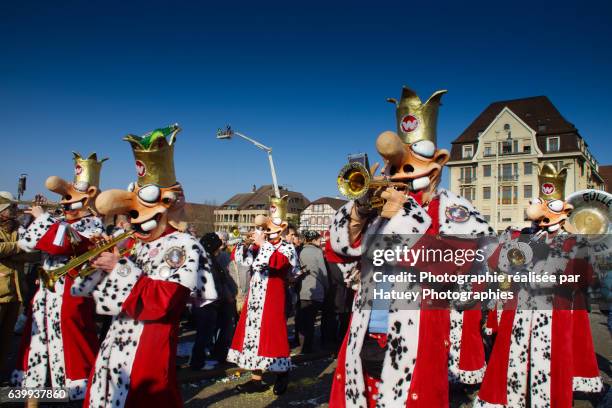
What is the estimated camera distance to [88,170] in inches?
251

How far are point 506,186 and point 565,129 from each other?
305 inches

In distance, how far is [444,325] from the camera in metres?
3.04

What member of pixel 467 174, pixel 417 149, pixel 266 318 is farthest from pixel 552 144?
pixel 417 149

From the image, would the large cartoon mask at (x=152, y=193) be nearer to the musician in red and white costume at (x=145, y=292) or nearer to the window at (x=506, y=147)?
the musician in red and white costume at (x=145, y=292)

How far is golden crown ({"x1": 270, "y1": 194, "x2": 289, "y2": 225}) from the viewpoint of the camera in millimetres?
7131

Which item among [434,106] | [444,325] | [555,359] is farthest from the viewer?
[555,359]

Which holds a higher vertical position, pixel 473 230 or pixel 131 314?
pixel 473 230

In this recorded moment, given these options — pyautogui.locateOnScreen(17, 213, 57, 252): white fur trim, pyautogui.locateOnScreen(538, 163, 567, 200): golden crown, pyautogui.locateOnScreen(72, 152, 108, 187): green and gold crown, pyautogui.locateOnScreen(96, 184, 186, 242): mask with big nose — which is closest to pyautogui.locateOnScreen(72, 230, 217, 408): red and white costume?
pyautogui.locateOnScreen(96, 184, 186, 242): mask with big nose

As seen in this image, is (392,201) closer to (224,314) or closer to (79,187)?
(79,187)

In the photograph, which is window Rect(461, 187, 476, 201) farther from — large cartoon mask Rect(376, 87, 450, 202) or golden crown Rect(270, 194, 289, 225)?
large cartoon mask Rect(376, 87, 450, 202)

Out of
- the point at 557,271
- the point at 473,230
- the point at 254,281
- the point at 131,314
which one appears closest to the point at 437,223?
the point at 473,230

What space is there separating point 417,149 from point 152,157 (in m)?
2.06

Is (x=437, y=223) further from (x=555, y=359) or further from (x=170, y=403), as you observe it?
(x=555, y=359)

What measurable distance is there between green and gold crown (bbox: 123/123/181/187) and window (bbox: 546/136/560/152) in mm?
48728
